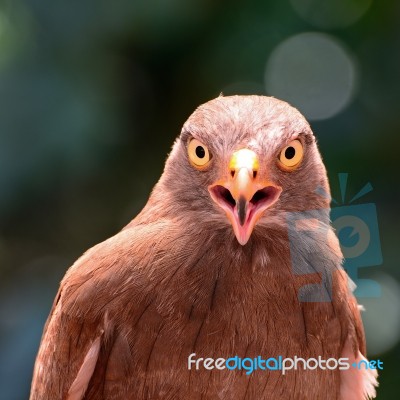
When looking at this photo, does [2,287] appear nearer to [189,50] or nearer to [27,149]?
[27,149]

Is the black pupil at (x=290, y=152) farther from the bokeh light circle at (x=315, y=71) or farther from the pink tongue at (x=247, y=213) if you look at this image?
the bokeh light circle at (x=315, y=71)

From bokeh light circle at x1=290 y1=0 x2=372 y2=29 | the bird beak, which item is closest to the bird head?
the bird beak

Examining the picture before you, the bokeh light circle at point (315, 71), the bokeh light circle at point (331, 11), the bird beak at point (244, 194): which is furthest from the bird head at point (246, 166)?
the bokeh light circle at point (331, 11)

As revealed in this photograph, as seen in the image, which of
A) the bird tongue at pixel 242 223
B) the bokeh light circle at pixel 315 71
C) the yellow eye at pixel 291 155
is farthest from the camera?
the bokeh light circle at pixel 315 71

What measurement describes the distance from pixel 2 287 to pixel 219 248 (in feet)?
4.00

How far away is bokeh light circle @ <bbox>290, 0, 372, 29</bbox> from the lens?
2.00 m

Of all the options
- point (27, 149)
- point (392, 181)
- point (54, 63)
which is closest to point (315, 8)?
point (392, 181)

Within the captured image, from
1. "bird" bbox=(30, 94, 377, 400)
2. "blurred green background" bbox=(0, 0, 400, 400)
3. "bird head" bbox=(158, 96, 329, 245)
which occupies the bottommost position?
"bird" bbox=(30, 94, 377, 400)

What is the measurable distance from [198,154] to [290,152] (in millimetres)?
149

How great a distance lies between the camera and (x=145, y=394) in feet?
3.64

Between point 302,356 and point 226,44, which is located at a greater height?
point 226,44

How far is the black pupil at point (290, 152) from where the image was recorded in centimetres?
109

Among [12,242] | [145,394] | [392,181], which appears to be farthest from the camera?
[12,242]

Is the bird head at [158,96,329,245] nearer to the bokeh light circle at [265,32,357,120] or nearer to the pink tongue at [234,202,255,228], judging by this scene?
the pink tongue at [234,202,255,228]
